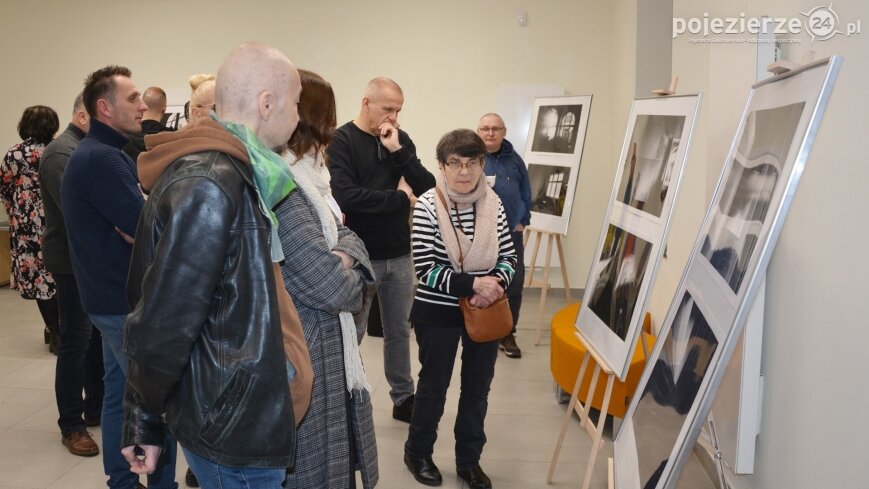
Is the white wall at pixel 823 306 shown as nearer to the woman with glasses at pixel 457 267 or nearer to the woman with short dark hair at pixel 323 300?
the woman with glasses at pixel 457 267

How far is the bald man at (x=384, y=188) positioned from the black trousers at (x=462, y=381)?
2.30 feet

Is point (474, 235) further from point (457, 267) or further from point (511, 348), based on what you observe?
point (511, 348)

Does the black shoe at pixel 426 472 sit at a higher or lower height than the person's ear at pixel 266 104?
lower

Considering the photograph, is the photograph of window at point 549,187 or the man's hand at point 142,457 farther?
the photograph of window at point 549,187

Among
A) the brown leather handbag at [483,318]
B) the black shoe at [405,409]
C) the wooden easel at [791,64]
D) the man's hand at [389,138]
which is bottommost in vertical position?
the black shoe at [405,409]

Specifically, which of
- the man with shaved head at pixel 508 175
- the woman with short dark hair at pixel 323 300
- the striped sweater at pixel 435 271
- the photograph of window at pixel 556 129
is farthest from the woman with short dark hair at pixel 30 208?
the photograph of window at pixel 556 129

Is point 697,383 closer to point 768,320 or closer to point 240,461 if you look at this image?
point 240,461

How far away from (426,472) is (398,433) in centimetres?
60

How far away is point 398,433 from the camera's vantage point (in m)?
3.94

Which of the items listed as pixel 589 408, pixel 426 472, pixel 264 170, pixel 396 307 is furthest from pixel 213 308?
pixel 396 307

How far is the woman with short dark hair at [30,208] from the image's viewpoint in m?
4.72

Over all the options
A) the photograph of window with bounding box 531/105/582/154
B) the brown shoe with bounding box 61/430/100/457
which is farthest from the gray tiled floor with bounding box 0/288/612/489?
the photograph of window with bounding box 531/105/582/154

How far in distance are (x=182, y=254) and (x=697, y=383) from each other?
108cm

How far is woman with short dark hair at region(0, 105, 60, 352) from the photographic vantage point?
4.72 metres
